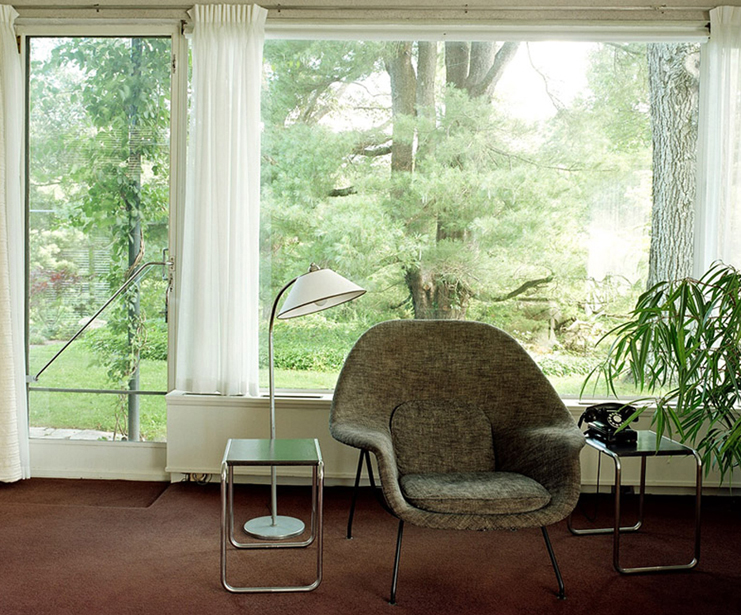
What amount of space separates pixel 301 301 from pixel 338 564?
3.48 ft

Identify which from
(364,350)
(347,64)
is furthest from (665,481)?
(347,64)

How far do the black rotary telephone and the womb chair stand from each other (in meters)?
0.19

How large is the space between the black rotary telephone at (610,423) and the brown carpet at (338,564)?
1.58 feet

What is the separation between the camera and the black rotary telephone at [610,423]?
309cm

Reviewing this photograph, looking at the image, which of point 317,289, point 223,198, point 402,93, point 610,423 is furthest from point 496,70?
point 610,423

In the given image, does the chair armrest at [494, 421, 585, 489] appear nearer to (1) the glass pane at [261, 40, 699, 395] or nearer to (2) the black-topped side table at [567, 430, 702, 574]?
(2) the black-topped side table at [567, 430, 702, 574]

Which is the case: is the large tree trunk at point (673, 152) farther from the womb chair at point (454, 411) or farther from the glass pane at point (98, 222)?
the glass pane at point (98, 222)

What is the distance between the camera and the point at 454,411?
330 cm

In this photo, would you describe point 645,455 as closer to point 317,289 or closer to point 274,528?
point 317,289

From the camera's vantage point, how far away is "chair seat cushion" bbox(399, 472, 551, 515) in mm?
2607

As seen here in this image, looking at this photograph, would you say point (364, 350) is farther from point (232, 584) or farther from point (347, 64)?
point (347, 64)

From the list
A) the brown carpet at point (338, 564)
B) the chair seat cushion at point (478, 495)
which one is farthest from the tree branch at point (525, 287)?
the chair seat cushion at point (478, 495)

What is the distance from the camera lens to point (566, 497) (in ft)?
8.77

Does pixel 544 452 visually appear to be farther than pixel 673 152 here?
No
